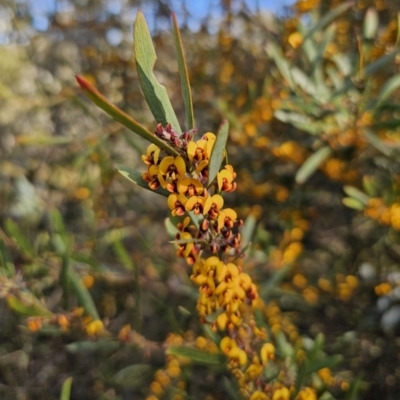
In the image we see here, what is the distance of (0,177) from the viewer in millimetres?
3711

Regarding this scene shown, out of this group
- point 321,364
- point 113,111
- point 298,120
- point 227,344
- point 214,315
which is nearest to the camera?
point 113,111

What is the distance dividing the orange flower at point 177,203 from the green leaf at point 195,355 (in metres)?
0.42

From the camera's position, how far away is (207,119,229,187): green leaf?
0.67 m

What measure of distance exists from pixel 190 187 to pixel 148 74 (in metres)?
0.19

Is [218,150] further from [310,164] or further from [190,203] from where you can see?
[310,164]

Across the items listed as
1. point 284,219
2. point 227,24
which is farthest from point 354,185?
point 227,24

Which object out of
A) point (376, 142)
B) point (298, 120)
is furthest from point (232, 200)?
point (376, 142)

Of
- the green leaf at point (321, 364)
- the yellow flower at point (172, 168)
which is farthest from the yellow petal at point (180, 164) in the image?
the green leaf at point (321, 364)

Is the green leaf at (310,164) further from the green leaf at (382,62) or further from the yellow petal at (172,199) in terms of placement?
the yellow petal at (172,199)

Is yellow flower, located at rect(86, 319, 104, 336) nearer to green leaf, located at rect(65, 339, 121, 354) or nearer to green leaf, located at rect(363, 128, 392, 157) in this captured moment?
green leaf, located at rect(65, 339, 121, 354)

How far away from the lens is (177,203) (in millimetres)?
749

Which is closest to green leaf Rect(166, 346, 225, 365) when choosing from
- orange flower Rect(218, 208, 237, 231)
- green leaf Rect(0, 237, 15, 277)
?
orange flower Rect(218, 208, 237, 231)

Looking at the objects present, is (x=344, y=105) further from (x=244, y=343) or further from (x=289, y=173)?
(x=244, y=343)

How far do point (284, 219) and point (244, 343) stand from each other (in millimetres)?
1467
